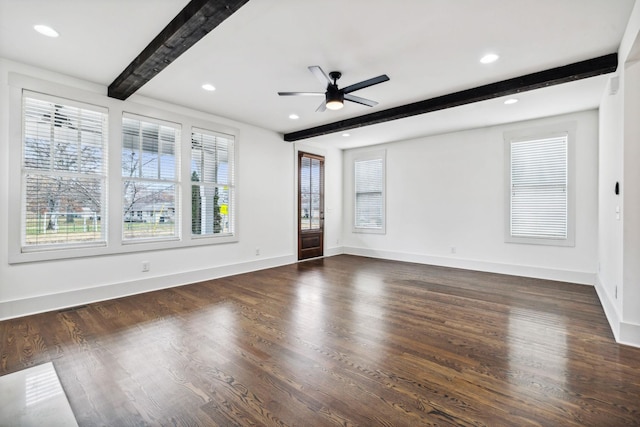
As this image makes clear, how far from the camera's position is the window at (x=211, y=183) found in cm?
484

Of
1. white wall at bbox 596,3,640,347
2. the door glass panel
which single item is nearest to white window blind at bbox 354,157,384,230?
the door glass panel

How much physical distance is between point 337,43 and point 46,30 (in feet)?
8.40

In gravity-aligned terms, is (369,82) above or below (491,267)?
above

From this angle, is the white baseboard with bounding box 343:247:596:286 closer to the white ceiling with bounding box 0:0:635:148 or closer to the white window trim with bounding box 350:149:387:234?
the white window trim with bounding box 350:149:387:234

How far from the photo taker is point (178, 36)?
8.02 ft

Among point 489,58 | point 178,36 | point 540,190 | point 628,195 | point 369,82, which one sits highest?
point 489,58

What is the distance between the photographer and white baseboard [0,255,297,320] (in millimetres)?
3246

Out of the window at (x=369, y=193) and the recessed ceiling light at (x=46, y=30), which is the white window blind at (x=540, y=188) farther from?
the recessed ceiling light at (x=46, y=30)

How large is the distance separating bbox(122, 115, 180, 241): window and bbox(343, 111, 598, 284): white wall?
4.37 m

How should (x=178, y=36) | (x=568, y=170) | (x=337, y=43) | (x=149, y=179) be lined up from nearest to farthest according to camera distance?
1. (x=178, y=36)
2. (x=337, y=43)
3. (x=149, y=179)
4. (x=568, y=170)

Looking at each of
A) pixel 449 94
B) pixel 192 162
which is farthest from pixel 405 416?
pixel 192 162

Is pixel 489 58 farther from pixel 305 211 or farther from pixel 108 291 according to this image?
pixel 108 291

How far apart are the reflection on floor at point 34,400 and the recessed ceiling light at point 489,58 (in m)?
4.26

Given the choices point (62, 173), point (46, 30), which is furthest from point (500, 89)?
point (62, 173)
